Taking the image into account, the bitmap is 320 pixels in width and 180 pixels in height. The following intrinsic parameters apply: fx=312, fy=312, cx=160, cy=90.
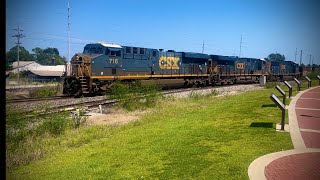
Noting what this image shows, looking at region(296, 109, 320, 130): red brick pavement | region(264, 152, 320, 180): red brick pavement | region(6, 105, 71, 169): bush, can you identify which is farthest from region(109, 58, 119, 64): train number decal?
region(264, 152, 320, 180): red brick pavement

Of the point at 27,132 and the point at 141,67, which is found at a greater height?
the point at 141,67

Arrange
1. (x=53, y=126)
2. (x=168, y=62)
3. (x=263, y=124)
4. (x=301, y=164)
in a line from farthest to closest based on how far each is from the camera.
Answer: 1. (x=168, y=62)
2. (x=53, y=126)
3. (x=263, y=124)
4. (x=301, y=164)

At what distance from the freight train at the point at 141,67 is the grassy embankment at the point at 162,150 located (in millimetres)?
11461

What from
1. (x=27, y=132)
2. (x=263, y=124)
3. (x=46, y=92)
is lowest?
(x=27, y=132)

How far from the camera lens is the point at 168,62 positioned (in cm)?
3219

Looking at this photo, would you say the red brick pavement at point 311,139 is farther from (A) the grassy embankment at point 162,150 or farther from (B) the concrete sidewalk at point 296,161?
(A) the grassy embankment at point 162,150

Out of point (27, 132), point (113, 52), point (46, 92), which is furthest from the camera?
point (46, 92)

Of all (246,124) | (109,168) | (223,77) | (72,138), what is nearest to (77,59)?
(72,138)

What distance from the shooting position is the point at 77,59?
78.9 feet

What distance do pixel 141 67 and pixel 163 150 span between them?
20213mm

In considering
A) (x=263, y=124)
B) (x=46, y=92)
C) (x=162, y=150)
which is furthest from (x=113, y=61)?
(x=162, y=150)

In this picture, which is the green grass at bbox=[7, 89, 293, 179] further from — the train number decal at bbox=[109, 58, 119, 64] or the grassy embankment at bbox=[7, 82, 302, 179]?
the train number decal at bbox=[109, 58, 119, 64]

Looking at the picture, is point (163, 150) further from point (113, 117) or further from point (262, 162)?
point (113, 117)

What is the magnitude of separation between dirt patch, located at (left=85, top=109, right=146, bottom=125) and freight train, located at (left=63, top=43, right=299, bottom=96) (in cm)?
635
